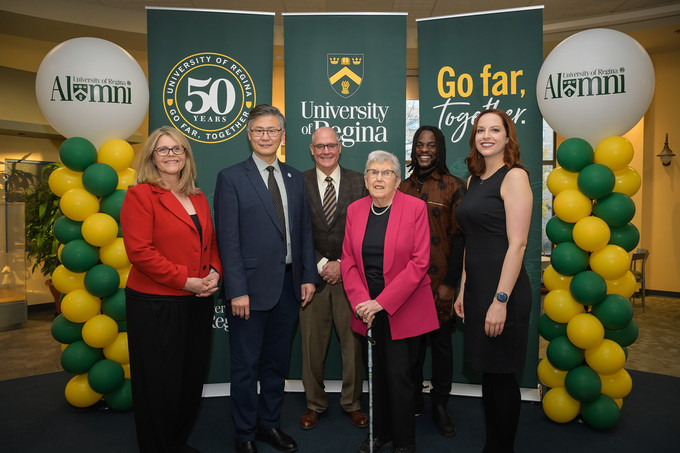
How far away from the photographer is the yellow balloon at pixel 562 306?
10.1ft

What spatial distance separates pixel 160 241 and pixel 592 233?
2.59 meters

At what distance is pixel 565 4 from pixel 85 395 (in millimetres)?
7549

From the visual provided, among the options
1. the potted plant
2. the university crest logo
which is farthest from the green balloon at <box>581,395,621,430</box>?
the potted plant

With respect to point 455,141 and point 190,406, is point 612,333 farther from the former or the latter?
point 190,406

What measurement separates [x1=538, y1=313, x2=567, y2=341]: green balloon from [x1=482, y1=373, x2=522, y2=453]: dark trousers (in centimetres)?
100

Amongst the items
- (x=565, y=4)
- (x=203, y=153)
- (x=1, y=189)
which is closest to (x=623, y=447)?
(x=203, y=153)

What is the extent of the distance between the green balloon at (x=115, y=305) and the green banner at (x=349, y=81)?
161 centimetres

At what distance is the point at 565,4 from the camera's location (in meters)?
6.67

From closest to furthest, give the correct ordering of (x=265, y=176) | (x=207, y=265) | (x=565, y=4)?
(x=207, y=265) < (x=265, y=176) < (x=565, y=4)

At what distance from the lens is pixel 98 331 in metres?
3.22

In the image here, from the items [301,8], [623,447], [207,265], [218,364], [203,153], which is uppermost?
[301,8]

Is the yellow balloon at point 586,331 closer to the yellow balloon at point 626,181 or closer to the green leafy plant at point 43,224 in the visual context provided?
the yellow balloon at point 626,181

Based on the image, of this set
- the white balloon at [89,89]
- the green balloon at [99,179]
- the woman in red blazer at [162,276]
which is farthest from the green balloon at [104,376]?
the white balloon at [89,89]

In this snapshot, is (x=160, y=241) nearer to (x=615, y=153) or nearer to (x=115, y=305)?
(x=115, y=305)
